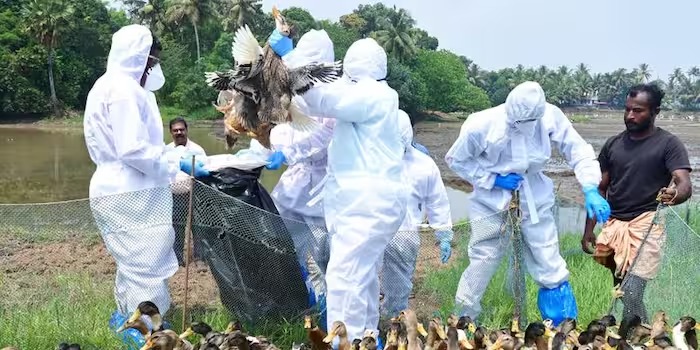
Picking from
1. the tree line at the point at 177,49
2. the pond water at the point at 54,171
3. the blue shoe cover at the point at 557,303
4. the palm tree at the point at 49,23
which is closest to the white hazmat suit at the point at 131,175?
the blue shoe cover at the point at 557,303

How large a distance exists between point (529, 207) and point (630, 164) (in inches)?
29.4

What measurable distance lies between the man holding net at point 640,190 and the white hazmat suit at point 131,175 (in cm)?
303

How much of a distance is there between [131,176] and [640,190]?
337 centimetres

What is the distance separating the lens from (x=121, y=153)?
13.9ft

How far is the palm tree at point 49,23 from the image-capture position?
41250mm

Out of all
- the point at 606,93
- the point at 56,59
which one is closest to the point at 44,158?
the point at 56,59

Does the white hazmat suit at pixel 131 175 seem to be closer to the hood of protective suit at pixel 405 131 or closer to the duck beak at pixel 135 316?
the duck beak at pixel 135 316

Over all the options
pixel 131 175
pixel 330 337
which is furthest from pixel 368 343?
pixel 131 175

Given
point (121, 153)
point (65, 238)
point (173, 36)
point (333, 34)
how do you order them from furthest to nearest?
point (173, 36)
point (333, 34)
point (65, 238)
point (121, 153)

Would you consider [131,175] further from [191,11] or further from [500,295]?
[191,11]

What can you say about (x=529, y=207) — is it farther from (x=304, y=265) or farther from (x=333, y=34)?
(x=333, y=34)

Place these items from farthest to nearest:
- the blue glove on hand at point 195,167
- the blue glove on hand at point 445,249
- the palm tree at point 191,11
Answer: the palm tree at point 191,11, the blue glove on hand at point 445,249, the blue glove on hand at point 195,167

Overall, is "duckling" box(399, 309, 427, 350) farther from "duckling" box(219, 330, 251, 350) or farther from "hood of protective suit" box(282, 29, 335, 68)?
"hood of protective suit" box(282, 29, 335, 68)

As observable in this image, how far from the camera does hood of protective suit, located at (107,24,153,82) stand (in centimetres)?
439
